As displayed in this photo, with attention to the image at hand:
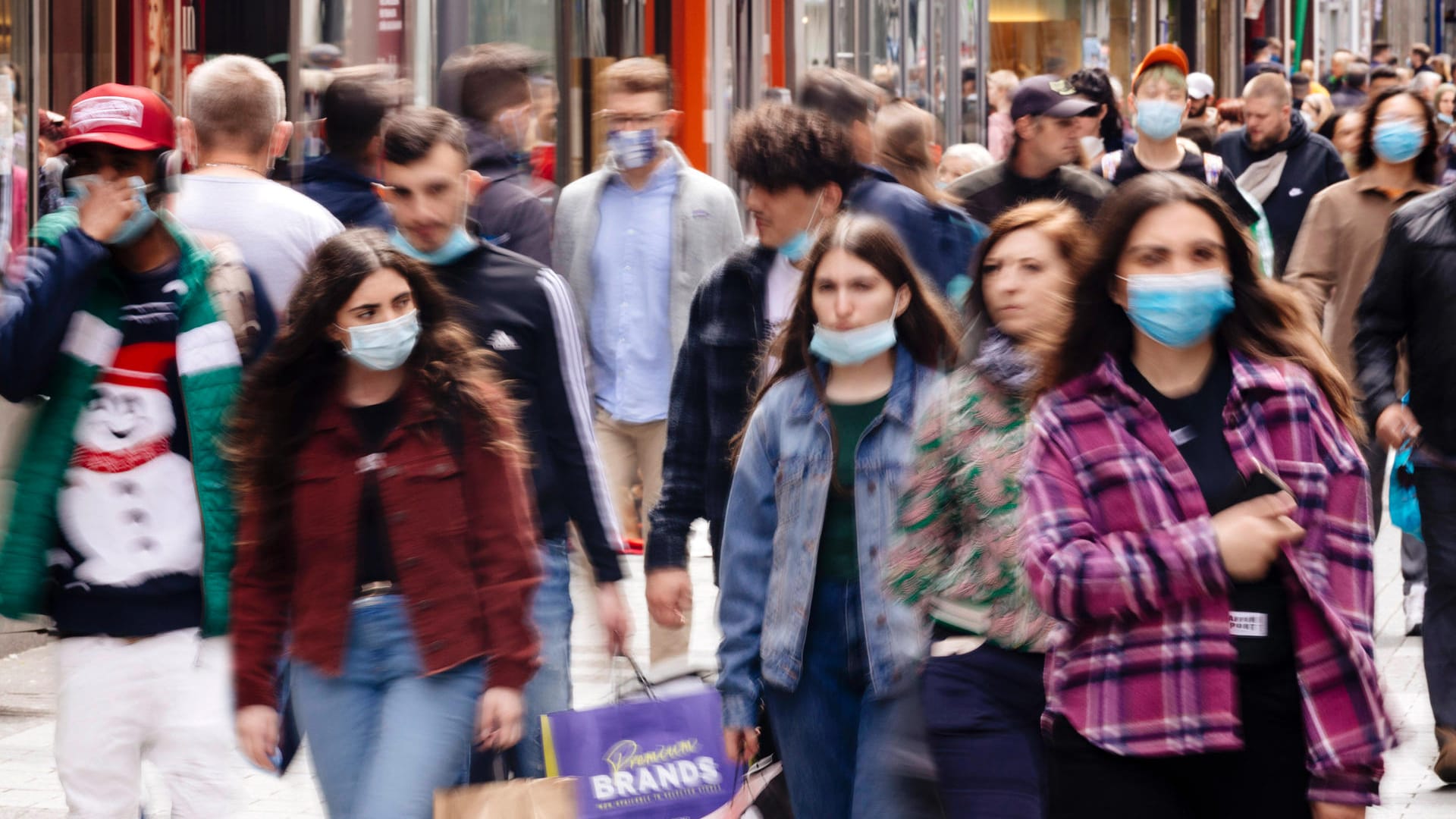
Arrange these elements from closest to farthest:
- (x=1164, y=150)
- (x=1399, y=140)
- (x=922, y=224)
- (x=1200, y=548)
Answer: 1. (x=1200, y=548)
2. (x=922, y=224)
3. (x=1399, y=140)
4. (x=1164, y=150)

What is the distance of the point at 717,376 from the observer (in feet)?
19.0

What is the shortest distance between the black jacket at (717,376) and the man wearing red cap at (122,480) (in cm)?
139

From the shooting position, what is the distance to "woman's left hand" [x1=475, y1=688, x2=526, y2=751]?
14.0 feet

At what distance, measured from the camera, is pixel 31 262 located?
4496 mm

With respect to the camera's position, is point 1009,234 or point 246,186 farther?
point 246,186

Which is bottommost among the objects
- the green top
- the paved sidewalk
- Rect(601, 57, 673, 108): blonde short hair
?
the paved sidewalk

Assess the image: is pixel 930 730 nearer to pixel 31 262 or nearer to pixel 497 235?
pixel 31 262

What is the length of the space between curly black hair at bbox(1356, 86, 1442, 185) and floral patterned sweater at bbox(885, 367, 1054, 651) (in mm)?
5197

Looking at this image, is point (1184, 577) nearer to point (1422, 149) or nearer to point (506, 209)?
point (506, 209)

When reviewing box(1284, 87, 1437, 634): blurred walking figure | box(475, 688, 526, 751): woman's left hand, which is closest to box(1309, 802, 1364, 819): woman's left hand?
box(475, 688, 526, 751): woman's left hand

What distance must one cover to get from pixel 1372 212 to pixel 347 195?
4.39 metres

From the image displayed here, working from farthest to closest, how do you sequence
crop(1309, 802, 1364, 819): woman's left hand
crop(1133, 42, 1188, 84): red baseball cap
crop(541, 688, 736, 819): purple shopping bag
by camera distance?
crop(1133, 42, 1188, 84): red baseball cap → crop(541, 688, 736, 819): purple shopping bag → crop(1309, 802, 1364, 819): woman's left hand

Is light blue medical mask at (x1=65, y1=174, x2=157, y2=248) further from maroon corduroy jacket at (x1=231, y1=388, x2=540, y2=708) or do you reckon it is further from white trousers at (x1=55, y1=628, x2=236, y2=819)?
white trousers at (x1=55, y1=628, x2=236, y2=819)

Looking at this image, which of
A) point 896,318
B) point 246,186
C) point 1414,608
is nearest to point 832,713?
point 896,318
